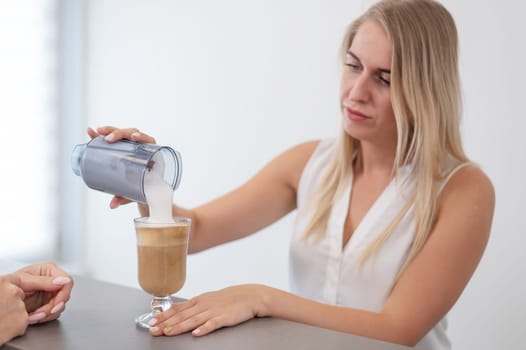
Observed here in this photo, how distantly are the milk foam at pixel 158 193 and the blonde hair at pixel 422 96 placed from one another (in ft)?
2.33

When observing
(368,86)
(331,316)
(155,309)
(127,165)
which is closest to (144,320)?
(155,309)

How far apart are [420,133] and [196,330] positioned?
3.00 feet

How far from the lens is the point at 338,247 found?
1.90 m

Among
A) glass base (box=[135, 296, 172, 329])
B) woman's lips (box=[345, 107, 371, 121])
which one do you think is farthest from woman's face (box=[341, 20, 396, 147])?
→ glass base (box=[135, 296, 172, 329])

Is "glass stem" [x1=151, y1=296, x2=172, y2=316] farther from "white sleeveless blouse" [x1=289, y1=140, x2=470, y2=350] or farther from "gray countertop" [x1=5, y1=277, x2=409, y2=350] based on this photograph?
"white sleeveless blouse" [x1=289, y1=140, x2=470, y2=350]

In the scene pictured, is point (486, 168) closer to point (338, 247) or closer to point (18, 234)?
point (338, 247)

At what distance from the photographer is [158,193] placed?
4.27 ft

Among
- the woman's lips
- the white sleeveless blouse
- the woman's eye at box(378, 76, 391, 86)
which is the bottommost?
the white sleeveless blouse

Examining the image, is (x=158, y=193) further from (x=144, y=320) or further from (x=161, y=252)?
(x=144, y=320)

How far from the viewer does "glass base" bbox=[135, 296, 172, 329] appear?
1233 millimetres

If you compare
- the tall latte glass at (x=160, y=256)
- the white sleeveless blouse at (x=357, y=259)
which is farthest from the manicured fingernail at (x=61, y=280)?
the white sleeveless blouse at (x=357, y=259)

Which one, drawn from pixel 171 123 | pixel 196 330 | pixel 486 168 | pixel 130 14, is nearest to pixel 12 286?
pixel 196 330

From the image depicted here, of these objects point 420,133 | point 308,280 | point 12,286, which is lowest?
point 308,280

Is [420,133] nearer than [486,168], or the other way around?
[420,133]
